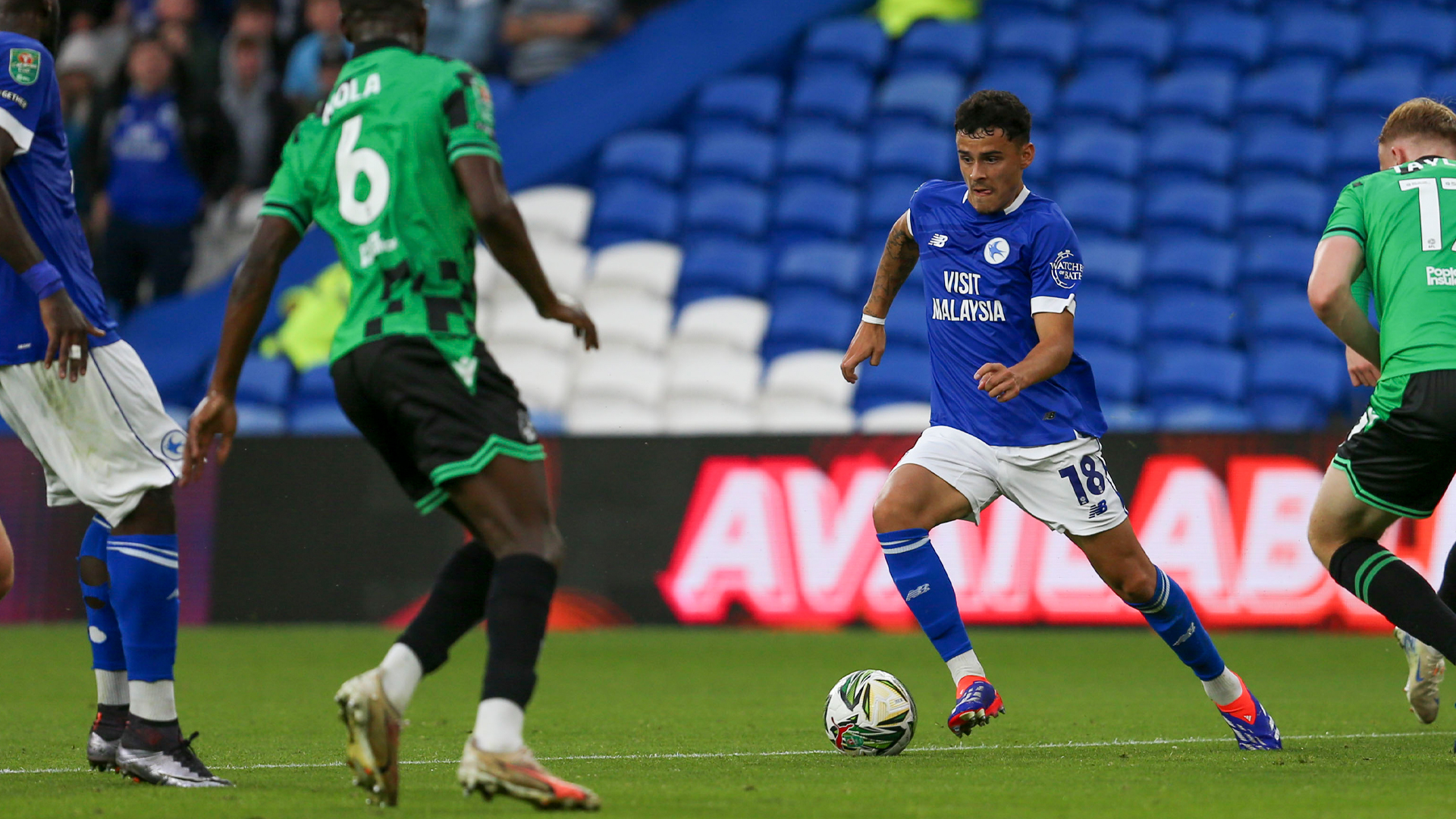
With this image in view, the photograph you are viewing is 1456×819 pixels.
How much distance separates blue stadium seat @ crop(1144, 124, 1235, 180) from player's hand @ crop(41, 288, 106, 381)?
10.7 meters

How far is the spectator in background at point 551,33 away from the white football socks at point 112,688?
35.1 ft

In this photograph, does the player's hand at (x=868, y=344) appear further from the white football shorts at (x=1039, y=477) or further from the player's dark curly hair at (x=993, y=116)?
the player's dark curly hair at (x=993, y=116)

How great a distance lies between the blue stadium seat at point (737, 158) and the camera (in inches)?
556

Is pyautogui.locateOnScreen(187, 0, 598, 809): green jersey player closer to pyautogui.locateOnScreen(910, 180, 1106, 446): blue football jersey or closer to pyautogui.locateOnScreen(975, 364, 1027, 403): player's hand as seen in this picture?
pyautogui.locateOnScreen(975, 364, 1027, 403): player's hand

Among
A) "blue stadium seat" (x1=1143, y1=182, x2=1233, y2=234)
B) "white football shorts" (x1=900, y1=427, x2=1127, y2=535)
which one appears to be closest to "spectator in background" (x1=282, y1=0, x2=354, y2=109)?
"blue stadium seat" (x1=1143, y1=182, x2=1233, y2=234)

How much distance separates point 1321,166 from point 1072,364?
8.75 m

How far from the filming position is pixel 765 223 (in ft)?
45.6

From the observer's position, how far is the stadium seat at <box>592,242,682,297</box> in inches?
526

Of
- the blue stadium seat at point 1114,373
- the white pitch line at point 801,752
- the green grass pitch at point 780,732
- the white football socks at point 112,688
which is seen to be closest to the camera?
the green grass pitch at point 780,732

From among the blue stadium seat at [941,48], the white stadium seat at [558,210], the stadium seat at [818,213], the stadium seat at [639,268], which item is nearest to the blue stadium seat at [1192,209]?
the blue stadium seat at [941,48]

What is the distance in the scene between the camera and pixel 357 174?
413 centimetres

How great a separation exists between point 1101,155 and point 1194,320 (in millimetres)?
1824

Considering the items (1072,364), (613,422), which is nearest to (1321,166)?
(613,422)

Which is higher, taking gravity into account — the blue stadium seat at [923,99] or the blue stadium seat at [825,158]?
the blue stadium seat at [923,99]
